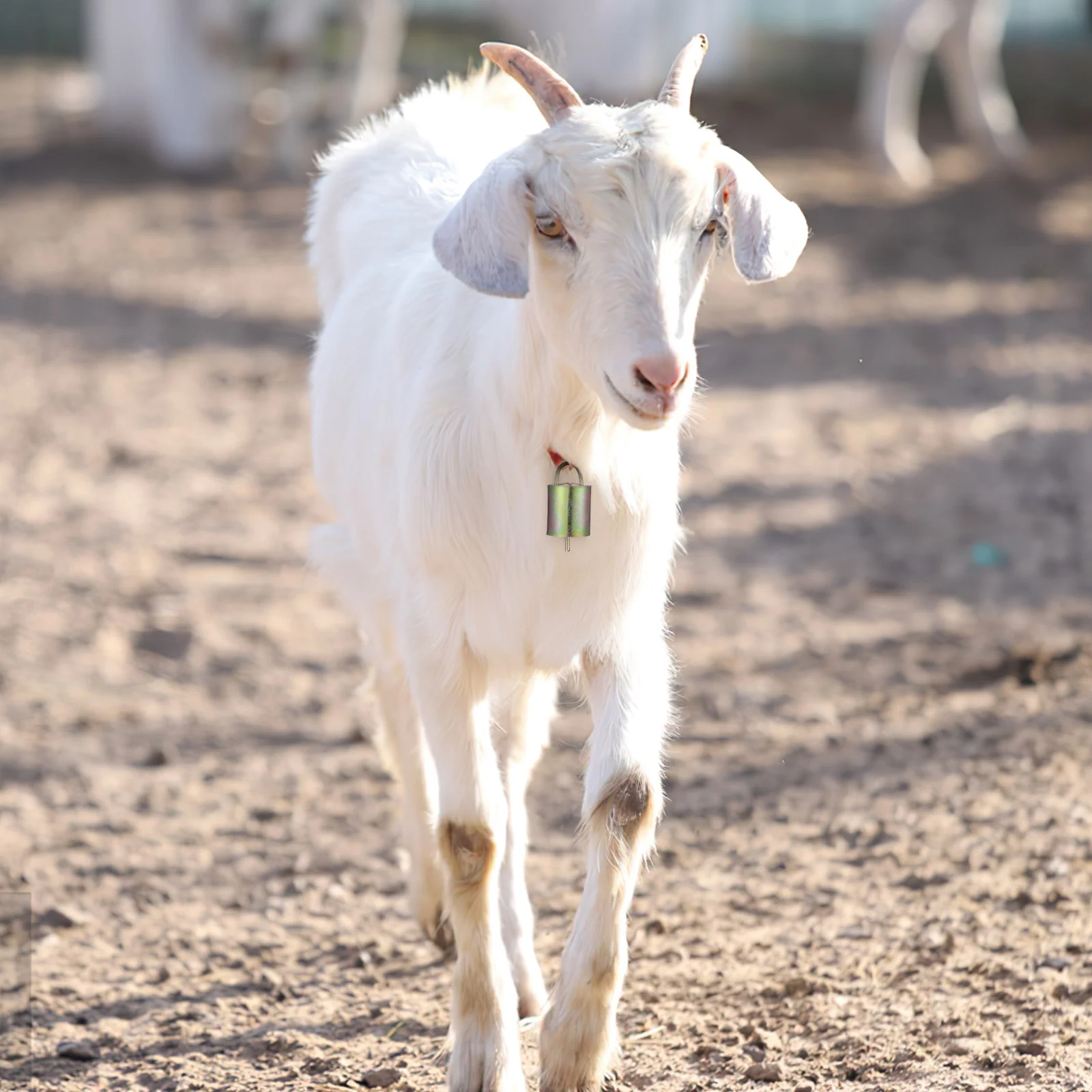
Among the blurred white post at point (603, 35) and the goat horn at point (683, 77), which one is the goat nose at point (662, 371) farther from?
the blurred white post at point (603, 35)

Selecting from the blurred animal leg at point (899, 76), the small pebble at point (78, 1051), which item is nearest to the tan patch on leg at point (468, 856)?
the small pebble at point (78, 1051)

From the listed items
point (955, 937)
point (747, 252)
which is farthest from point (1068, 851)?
point (747, 252)

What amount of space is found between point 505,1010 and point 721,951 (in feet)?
2.28

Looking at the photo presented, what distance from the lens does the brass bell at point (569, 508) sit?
2.84 meters

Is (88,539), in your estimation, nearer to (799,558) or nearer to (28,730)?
(28,730)

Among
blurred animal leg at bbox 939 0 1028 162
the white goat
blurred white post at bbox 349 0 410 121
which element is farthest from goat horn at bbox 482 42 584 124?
blurred animal leg at bbox 939 0 1028 162

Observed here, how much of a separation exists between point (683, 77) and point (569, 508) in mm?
754

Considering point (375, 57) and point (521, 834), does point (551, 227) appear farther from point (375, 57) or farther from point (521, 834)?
point (375, 57)

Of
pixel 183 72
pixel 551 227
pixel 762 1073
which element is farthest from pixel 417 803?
pixel 183 72

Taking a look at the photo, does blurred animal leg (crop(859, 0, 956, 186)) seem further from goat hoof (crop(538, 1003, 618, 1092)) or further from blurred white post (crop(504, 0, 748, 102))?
goat hoof (crop(538, 1003, 618, 1092))

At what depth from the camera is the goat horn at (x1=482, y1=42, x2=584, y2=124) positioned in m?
2.70

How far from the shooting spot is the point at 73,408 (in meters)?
7.07

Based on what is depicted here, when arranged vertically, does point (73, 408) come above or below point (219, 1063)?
above

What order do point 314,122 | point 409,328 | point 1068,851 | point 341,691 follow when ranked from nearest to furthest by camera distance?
point 409,328 < point 1068,851 < point 341,691 < point 314,122
